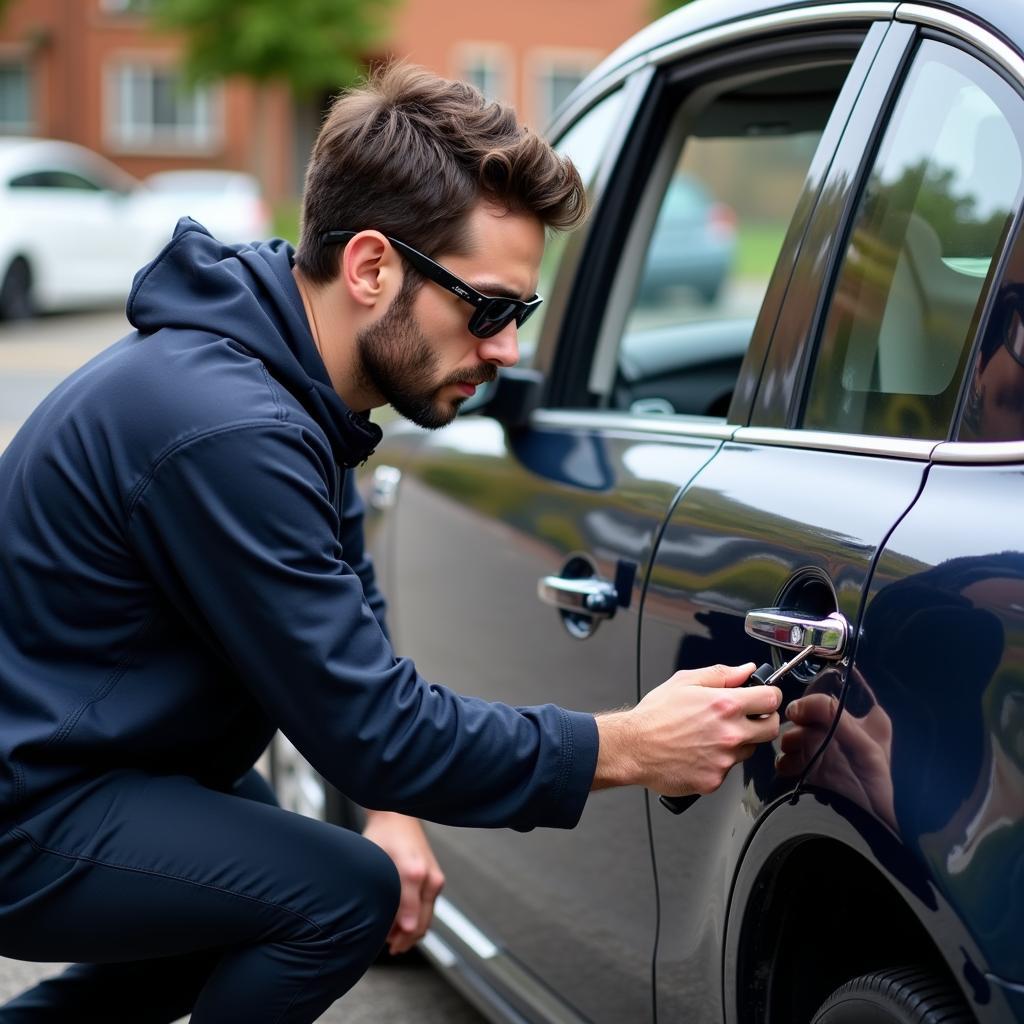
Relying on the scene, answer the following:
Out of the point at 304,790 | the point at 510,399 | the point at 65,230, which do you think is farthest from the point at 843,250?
the point at 65,230

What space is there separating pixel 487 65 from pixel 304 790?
33.9m

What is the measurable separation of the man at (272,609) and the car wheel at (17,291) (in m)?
14.6

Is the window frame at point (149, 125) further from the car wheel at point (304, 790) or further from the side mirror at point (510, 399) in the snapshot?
the side mirror at point (510, 399)

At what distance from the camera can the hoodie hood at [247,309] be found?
215cm

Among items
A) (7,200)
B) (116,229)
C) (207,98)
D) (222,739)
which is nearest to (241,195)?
(116,229)

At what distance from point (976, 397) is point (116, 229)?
1711 cm

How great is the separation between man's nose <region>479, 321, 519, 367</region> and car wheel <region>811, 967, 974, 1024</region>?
958mm

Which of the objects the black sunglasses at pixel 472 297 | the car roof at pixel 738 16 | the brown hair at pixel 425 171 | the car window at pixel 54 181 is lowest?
the car window at pixel 54 181

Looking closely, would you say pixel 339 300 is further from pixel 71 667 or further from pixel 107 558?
pixel 71 667

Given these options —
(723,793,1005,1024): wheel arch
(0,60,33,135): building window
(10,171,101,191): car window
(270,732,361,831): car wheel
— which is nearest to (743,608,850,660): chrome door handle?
(723,793,1005,1024): wheel arch

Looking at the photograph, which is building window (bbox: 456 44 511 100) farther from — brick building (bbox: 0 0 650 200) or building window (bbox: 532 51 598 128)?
building window (bbox: 532 51 598 128)

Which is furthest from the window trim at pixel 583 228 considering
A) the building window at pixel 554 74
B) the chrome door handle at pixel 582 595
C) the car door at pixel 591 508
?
the building window at pixel 554 74

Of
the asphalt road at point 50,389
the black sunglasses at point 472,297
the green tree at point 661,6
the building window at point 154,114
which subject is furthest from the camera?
the building window at point 154,114

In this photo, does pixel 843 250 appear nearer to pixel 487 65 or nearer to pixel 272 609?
pixel 272 609
